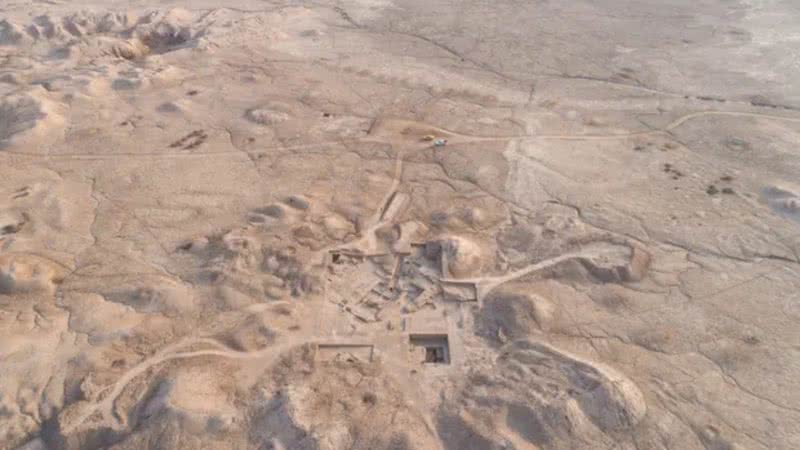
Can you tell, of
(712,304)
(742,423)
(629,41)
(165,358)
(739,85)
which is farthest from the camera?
(629,41)

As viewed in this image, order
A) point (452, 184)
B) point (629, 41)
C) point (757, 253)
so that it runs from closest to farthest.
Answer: point (757, 253)
point (452, 184)
point (629, 41)

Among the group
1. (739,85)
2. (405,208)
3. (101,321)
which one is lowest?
(101,321)

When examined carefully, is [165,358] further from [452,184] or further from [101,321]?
[452,184]

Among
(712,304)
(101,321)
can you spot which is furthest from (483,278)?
(101,321)

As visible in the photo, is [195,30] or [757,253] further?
[195,30]

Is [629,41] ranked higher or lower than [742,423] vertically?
higher

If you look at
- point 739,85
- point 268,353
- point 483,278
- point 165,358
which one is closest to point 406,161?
point 483,278

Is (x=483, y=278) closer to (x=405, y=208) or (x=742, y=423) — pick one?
(x=405, y=208)
